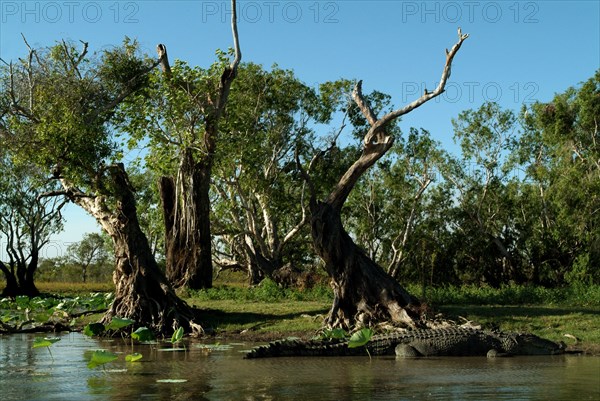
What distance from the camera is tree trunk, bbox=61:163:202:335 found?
1406cm

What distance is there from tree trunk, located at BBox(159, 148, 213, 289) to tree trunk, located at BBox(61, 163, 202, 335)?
22.1 ft

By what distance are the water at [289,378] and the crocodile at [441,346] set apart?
0.26 metres

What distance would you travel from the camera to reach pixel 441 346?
35.5 ft

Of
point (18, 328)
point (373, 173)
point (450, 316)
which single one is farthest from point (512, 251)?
point (18, 328)

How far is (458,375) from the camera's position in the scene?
344 inches

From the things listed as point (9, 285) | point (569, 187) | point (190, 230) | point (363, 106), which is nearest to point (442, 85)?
point (363, 106)

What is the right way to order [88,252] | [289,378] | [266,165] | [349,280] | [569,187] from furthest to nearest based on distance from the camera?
[88,252] < [266,165] < [569,187] < [349,280] < [289,378]

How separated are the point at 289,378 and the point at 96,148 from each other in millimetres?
9382

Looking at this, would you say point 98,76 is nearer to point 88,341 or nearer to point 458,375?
point 88,341

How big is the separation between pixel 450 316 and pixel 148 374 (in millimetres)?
6399

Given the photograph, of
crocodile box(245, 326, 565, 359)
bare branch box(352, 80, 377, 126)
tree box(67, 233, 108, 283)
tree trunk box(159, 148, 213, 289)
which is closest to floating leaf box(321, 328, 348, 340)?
crocodile box(245, 326, 565, 359)

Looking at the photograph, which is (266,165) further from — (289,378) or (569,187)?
(289,378)

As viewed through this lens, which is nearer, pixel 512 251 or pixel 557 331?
pixel 557 331

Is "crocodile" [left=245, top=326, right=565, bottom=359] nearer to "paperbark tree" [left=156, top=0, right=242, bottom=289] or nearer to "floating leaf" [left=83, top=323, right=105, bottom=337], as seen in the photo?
"floating leaf" [left=83, top=323, right=105, bottom=337]
